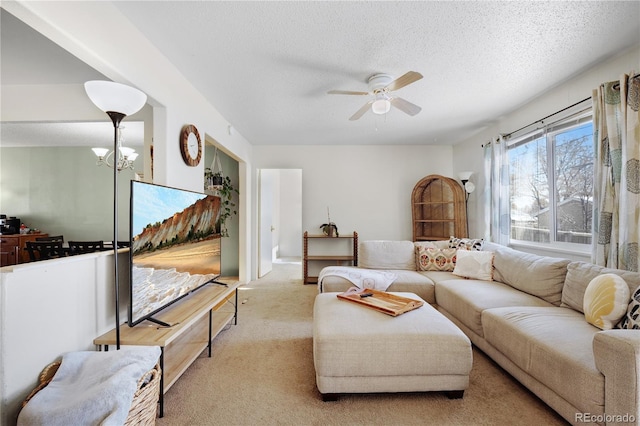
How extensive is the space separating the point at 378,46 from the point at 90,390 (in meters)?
2.53

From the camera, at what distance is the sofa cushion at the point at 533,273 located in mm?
2270

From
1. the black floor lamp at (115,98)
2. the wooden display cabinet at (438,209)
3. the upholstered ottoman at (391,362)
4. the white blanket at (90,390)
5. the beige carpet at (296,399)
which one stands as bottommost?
the beige carpet at (296,399)

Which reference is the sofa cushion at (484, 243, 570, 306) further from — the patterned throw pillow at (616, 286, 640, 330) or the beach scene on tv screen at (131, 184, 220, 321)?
the beach scene on tv screen at (131, 184, 220, 321)

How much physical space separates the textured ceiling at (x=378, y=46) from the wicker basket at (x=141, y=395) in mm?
1971

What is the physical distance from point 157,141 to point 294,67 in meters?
1.24

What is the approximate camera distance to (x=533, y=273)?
8.05 feet

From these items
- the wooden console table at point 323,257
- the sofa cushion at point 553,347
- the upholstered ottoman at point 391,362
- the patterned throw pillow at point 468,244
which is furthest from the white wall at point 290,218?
the upholstered ottoman at point 391,362

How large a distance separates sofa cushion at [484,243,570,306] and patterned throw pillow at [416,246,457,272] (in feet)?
1.86

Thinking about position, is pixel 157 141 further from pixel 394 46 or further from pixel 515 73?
pixel 515 73

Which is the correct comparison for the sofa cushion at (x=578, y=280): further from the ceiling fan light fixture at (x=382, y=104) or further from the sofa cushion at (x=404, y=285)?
the ceiling fan light fixture at (x=382, y=104)

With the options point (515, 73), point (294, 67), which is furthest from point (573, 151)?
point (294, 67)

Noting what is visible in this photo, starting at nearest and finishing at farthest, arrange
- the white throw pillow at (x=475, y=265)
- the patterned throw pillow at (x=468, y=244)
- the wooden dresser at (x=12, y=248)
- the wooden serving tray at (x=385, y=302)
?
1. the wooden serving tray at (x=385, y=302)
2. the white throw pillow at (x=475, y=265)
3. the patterned throw pillow at (x=468, y=244)
4. the wooden dresser at (x=12, y=248)

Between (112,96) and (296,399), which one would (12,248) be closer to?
(112,96)

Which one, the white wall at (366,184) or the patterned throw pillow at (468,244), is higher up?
the white wall at (366,184)
